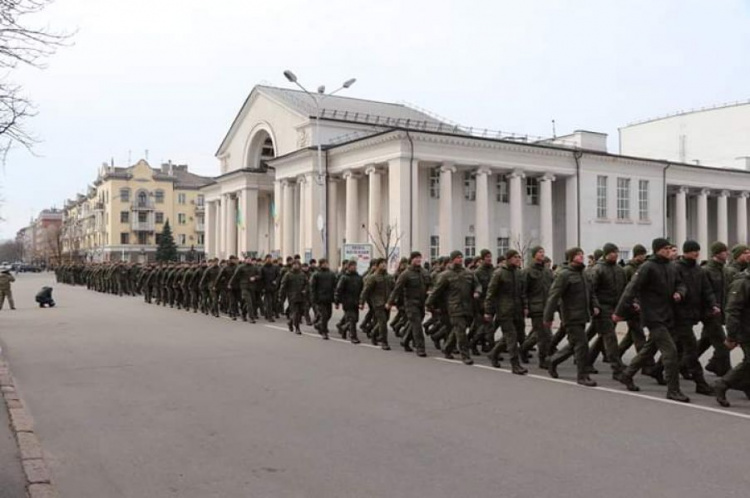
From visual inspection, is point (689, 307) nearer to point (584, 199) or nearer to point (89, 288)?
point (584, 199)

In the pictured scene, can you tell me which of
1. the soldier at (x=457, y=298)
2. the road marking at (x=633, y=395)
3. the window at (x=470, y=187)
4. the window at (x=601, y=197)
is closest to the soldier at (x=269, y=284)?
the soldier at (x=457, y=298)

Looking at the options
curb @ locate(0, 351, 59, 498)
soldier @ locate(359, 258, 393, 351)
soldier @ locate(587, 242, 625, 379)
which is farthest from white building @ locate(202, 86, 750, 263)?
curb @ locate(0, 351, 59, 498)

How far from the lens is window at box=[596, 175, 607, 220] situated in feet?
151

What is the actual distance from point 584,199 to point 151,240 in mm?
74453

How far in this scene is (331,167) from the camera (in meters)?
43.0

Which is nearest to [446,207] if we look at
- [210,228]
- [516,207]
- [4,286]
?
[516,207]

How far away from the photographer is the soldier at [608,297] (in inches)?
412

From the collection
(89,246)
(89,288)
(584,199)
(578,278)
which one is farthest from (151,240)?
(578,278)

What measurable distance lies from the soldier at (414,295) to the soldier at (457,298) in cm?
44

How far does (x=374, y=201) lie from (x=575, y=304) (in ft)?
98.3

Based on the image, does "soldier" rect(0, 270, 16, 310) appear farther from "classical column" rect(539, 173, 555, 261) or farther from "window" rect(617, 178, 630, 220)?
"window" rect(617, 178, 630, 220)

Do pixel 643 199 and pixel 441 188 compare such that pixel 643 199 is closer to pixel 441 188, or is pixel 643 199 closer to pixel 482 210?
pixel 482 210

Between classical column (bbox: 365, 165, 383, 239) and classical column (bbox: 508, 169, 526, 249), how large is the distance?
309 inches

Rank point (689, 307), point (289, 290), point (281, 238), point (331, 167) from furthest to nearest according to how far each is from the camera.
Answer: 1. point (281, 238)
2. point (331, 167)
3. point (289, 290)
4. point (689, 307)
